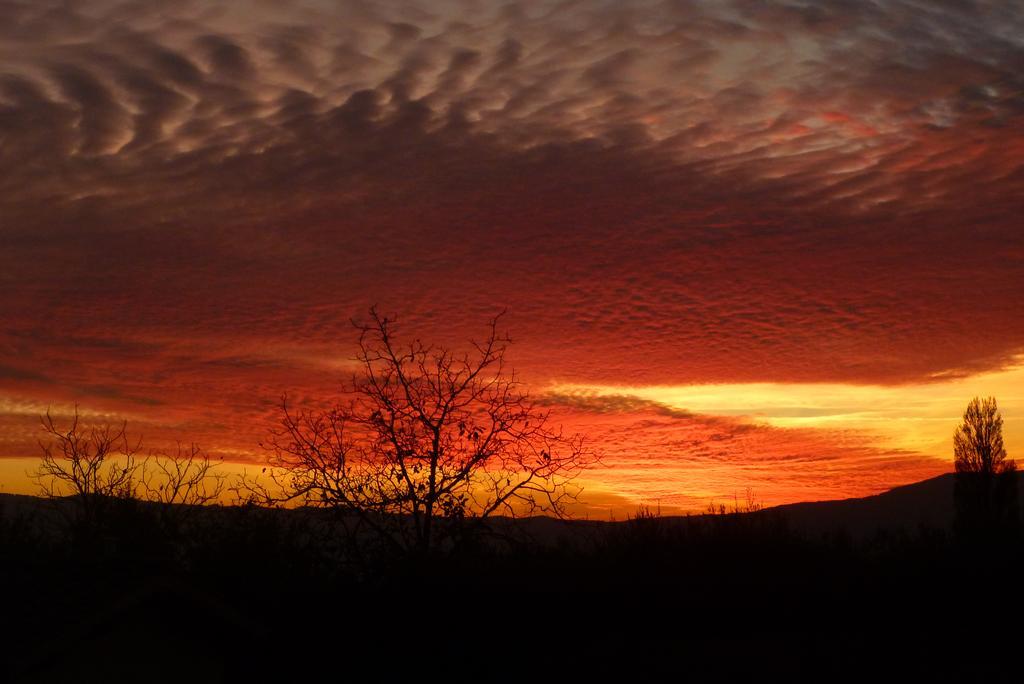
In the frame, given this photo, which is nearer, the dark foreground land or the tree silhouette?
the dark foreground land

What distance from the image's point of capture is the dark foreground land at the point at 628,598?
20469 millimetres

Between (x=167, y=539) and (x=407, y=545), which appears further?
(x=167, y=539)

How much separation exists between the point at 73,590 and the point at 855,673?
1418cm

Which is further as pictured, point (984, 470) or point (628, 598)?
point (984, 470)

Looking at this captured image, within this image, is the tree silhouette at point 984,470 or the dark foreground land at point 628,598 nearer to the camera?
the dark foreground land at point 628,598

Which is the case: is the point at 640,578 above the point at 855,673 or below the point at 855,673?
above

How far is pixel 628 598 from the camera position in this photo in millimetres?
22047

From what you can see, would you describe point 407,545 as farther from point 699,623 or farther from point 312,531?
point 699,623

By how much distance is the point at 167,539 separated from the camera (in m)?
25.0

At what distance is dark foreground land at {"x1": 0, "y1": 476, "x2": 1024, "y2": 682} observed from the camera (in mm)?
20469

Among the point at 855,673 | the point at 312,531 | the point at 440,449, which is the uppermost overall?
the point at 440,449

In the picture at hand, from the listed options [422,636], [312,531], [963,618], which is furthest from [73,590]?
[963,618]

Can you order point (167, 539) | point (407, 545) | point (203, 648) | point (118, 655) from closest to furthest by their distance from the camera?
1. point (118, 655)
2. point (203, 648)
3. point (407, 545)
4. point (167, 539)

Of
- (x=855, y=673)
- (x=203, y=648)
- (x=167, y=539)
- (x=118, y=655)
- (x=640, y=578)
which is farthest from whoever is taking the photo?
(x=167, y=539)
